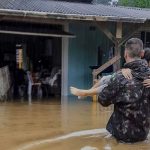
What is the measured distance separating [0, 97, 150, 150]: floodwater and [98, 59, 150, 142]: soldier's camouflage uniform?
0.91 ft

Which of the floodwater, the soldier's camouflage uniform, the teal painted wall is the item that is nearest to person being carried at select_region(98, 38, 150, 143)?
the soldier's camouflage uniform

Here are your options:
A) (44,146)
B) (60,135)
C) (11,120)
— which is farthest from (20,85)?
(44,146)

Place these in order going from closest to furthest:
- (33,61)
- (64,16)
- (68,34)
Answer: (64,16)
(68,34)
(33,61)

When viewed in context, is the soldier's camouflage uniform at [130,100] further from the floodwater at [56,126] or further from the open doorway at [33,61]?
the open doorway at [33,61]

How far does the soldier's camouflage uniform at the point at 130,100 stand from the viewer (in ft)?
20.8

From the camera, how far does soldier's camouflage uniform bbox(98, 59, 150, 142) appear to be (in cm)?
635

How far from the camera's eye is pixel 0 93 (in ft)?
49.0

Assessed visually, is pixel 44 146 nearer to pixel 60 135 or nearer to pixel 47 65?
pixel 60 135

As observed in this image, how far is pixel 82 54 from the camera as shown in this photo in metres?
17.9

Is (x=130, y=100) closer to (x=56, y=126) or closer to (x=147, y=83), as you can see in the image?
(x=147, y=83)

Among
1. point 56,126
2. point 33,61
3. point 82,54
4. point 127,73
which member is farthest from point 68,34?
point 127,73

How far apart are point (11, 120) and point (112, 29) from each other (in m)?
7.99

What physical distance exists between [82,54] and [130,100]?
1162 cm

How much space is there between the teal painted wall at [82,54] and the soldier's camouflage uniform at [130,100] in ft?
36.0
